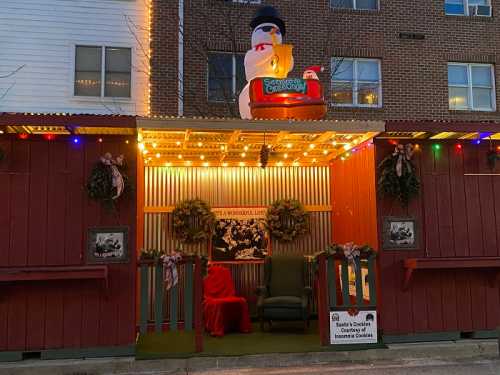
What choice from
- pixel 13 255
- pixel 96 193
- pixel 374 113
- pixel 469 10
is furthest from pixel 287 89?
pixel 469 10

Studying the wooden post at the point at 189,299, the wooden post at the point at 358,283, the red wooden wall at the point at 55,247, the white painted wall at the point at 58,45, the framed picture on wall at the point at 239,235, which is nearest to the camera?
the red wooden wall at the point at 55,247

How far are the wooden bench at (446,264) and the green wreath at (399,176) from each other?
0.86 meters

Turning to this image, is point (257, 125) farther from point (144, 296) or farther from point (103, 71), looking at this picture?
point (103, 71)

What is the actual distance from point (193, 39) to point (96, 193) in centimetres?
668

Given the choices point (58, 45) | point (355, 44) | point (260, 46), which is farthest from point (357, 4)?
point (58, 45)

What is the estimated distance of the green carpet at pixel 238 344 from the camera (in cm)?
717

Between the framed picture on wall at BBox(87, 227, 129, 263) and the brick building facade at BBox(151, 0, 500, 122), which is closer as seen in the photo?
the framed picture on wall at BBox(87, 227, 129, 263)

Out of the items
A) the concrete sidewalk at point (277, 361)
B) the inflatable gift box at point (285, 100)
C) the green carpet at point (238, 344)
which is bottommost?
the concrete sidewalk at point (277, 361)

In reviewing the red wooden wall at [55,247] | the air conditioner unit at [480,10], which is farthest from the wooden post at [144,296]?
the air conditioner unit at [480,10]

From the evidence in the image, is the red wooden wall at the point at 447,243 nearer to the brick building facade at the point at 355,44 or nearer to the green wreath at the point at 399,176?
the green wreath at the point at 399,176

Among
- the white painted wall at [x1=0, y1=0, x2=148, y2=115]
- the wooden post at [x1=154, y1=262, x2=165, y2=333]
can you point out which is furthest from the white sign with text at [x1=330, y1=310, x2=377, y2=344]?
the white painted wall at [x1=0, y1=0, x2=148, y2=115]

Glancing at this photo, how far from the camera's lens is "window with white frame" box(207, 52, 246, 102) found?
12734 millimetres

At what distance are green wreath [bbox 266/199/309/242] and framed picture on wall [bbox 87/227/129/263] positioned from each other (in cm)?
345

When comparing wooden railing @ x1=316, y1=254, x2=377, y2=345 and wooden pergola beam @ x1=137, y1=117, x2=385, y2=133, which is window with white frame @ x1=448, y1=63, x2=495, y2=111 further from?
wooden railing @ x1=316, y1=254, x2=377, y2=345
